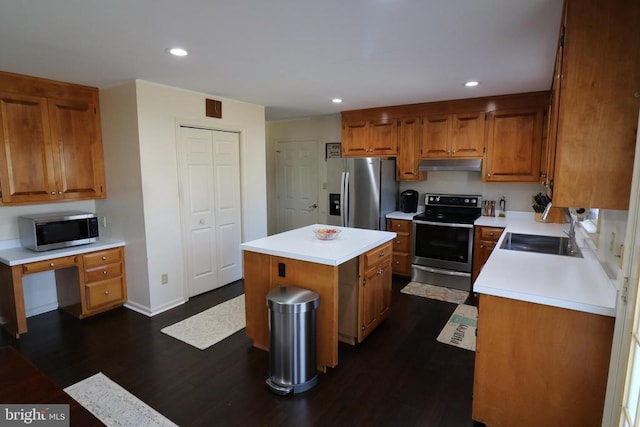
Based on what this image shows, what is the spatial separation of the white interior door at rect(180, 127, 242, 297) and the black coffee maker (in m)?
2.32

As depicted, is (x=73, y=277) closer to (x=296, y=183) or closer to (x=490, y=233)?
(x=296, y=183)

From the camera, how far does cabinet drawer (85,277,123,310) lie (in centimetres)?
353

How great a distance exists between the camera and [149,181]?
3529mm

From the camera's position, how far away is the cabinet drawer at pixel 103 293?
3.53 meters

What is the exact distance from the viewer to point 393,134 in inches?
194

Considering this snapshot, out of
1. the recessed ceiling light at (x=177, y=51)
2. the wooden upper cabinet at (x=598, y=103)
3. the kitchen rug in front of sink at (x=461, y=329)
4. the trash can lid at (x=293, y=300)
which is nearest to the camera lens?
the wooden upper cabinet at (x=598, y=103)

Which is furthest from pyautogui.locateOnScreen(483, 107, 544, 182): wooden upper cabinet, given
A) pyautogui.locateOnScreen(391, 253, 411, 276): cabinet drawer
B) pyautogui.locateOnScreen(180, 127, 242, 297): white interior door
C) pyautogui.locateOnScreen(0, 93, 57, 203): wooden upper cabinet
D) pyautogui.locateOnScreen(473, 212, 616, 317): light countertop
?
pyautogui.locateOnScreen(0, 93, 57, 203): wooden upper cabinet

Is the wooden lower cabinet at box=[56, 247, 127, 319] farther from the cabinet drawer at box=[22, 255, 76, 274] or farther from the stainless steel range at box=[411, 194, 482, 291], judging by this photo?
the stainless steel range at box=[411, 194, 482, 291]

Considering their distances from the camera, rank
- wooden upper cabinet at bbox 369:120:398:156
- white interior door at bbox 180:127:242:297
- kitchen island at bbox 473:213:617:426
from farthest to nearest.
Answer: wooden upper cabinet at bbox 369:120:398:156 → white interior door at bbox 180:127:242:297 → kitchen island at bbox 473:213:617:426

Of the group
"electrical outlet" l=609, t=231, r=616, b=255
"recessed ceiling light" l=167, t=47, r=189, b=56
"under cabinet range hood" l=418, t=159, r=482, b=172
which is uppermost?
"recessed ceiling light" l=167, t=47, r=189, b=56

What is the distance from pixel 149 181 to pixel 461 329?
3.37m

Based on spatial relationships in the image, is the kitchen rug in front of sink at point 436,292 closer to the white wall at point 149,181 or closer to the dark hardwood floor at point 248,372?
the dark hardwood floor at point 248,372

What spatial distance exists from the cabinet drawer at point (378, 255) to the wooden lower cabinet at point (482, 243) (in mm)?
1490
